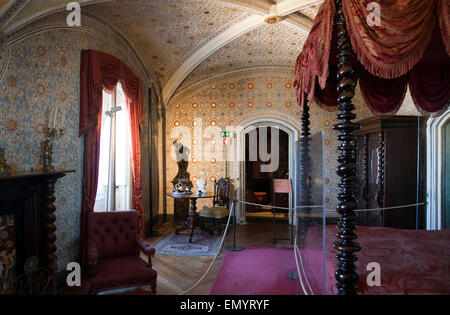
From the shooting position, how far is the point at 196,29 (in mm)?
4883

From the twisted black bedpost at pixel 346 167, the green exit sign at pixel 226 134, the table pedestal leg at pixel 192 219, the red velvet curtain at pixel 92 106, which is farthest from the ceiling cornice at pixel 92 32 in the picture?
the twisted black bedpost at pixel 346 167

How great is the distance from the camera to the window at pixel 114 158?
15.7 ft

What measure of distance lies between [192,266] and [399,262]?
9.36ft

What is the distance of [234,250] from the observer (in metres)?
4.96

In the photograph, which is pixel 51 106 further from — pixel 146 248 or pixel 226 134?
pixel 226 134

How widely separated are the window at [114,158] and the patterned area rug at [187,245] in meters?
1.07

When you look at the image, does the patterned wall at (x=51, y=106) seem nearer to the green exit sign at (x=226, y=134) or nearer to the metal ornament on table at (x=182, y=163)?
the metal ornament on table at (x=182, y=163)

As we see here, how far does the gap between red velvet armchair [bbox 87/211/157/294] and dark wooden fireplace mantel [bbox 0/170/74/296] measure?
0.42 meters

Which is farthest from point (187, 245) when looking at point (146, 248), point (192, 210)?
point (146, 248)

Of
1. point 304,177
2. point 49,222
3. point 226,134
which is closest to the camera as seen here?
point 49,222

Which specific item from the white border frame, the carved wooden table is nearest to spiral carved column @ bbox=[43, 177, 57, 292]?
the carved wooden table

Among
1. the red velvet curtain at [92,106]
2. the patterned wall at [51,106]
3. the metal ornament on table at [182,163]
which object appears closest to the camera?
the patterned wall at [51,106]
